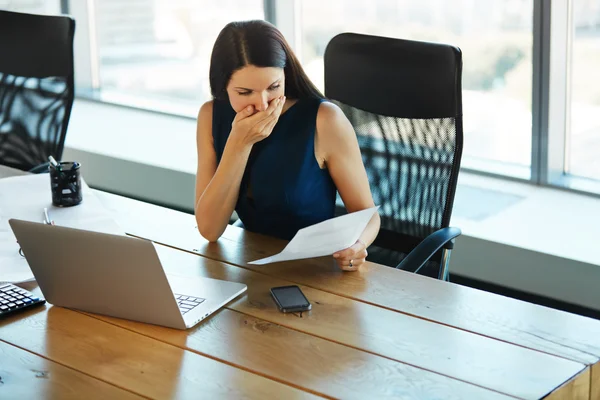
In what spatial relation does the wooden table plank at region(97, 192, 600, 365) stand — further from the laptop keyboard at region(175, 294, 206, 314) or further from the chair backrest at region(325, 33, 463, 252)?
the chair backrest at region(325, 33, 463, 252)

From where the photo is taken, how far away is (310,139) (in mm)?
2115

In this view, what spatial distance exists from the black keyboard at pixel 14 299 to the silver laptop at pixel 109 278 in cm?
3

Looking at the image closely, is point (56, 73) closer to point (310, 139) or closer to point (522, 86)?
point (310, 139)

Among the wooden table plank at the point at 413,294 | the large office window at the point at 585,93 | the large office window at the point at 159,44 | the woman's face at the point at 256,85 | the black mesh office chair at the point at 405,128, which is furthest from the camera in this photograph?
the large office window at the point at 159,44

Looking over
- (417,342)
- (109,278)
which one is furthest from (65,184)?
(417,342)

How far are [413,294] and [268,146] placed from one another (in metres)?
0.64

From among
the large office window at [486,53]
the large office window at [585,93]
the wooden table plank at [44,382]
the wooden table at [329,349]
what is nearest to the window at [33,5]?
the large office window at [486,53]

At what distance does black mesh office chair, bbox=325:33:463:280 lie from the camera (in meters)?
2.12

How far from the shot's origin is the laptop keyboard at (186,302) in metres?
1.61

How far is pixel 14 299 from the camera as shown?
1671 millimetres

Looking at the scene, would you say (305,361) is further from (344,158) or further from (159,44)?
(159,44)

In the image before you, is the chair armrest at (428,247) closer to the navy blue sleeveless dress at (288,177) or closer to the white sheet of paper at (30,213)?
the navy blue sleeveless dress at (288,177)

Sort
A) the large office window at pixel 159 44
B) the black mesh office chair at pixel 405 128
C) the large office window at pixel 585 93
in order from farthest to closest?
the large office window at pixel 159 44 → the large office window at pixel 585 93 → the black mesh office chair at pixel 405 128

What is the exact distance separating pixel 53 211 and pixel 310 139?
2.18ft
